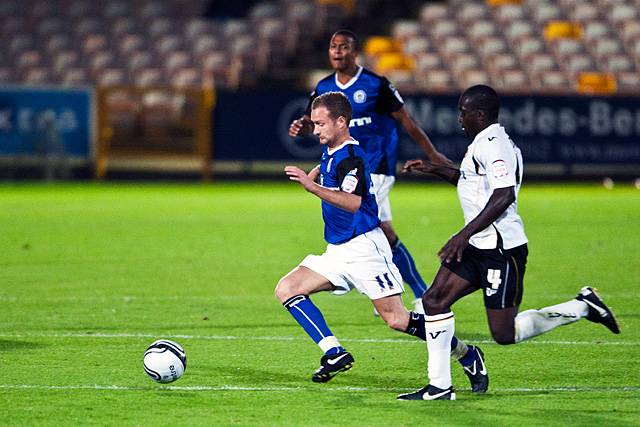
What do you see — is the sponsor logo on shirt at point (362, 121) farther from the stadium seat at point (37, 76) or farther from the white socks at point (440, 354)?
the stadium seat at point (37, 76)

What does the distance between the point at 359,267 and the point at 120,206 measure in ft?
46.1

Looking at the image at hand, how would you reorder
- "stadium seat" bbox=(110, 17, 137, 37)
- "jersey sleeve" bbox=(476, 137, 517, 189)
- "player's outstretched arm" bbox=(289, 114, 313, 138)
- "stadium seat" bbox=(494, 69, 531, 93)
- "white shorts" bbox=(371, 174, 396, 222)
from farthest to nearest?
"stadium seat" bbox=(110, 17, 137, 37), "stadium seat" bbox=(494, 69, 531, 93), "white shorts" bbox=(371, 174, 396, 222), "player's outstretched arm" bbox=(289, 114, 313, 138), "jersey sleeve" bbox=(476, 137, 517, 189)

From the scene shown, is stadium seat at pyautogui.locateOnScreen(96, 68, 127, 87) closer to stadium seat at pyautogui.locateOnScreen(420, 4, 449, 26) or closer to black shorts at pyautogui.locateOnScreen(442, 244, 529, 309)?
stadium seat at pyautogui.locateOnScreen(420, 4, 449, 26)

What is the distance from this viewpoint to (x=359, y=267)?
7.04 meters

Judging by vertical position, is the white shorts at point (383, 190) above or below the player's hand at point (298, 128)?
below

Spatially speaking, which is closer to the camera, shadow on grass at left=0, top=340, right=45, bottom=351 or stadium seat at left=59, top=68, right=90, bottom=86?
shadow on grass at left=0, top=340, right=45, bottom=351

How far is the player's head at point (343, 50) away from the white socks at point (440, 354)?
3.51 metres

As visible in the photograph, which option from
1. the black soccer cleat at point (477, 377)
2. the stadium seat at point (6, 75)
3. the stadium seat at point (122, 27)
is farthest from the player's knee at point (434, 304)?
the stadium seat at point (122, 27)

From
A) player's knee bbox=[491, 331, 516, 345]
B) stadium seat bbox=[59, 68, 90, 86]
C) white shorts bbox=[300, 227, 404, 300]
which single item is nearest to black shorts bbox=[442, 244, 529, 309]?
player's knee bbox=[491, 331, 516, 345]

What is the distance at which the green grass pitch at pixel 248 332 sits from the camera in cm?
642

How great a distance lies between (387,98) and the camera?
988 centimetres

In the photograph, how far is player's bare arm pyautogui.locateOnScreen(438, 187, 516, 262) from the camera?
6.48 meters

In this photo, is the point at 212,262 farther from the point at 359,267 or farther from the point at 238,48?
the point at 238,48

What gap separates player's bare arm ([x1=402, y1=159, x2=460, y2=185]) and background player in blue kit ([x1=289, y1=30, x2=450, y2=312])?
7.46 feet
